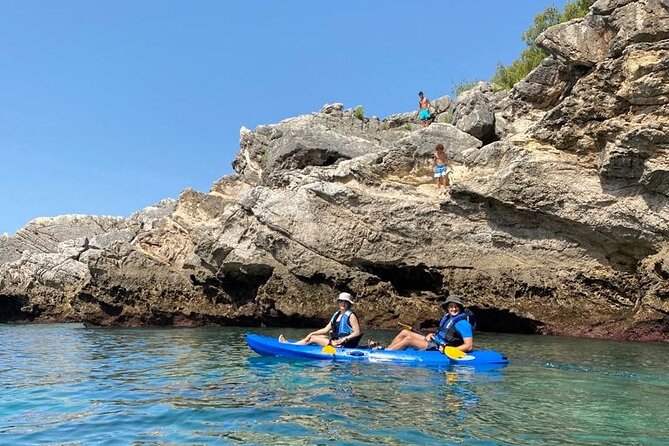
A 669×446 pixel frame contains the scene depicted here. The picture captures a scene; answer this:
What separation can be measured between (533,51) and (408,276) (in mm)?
16331

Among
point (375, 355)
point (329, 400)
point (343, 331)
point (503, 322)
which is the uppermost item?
point (503, 322)

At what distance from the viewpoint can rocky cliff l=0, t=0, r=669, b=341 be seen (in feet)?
51.5

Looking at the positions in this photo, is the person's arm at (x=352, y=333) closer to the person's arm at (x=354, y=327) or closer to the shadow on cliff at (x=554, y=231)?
the person's arm at (x=354, y=327)

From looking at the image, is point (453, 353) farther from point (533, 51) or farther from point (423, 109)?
point (533, 51)

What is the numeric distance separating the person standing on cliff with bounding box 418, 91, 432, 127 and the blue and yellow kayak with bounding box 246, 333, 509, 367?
1512 cm

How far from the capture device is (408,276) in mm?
19594

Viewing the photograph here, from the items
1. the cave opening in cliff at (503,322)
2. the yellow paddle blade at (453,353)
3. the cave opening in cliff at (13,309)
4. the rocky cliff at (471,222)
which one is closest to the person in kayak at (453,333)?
the yellow paddle blade at (453,353)

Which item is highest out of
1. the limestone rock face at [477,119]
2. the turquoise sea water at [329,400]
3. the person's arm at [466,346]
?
the limestone rock face at [477,119]

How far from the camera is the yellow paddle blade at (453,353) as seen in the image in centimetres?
1085

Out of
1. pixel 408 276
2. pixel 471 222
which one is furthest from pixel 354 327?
pixel 408 276

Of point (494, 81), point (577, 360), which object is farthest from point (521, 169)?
point (494, 81)

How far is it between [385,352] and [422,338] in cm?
94

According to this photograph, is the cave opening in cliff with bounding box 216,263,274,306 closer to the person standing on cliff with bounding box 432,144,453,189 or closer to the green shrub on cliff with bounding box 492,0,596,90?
the person standing on cliff with bounding box 432,144,453,189

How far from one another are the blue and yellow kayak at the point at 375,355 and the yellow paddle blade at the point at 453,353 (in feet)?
0.18
